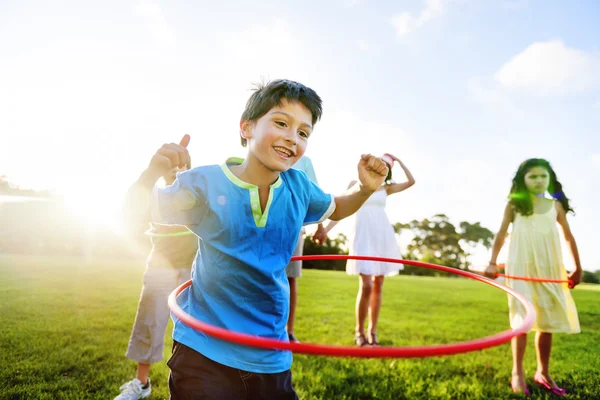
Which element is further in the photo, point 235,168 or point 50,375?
point 50,375

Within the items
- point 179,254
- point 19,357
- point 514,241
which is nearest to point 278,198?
point 179,254

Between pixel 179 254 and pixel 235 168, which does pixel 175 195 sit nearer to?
pixel 235 168

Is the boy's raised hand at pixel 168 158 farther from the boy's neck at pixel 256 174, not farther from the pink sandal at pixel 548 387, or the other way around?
the pink sandal at pixel 548 387

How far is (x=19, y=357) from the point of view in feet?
13.8

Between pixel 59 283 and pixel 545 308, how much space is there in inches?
387

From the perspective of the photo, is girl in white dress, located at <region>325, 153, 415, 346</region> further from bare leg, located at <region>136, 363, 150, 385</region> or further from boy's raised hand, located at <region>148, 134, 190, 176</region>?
boy's raised hand, located at <region>148, 134, 190, 176</region>

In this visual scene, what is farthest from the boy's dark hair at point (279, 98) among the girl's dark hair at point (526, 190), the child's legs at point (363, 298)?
the child's legs at point (363, 298)

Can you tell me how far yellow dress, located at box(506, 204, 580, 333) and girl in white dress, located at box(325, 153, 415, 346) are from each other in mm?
1504

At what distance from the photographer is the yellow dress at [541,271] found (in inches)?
167

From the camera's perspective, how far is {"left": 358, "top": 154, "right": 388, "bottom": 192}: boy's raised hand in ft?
7.74

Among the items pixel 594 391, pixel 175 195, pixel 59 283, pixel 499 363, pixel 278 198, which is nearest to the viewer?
pixel 175 195

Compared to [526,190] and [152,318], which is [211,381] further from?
[526,190]

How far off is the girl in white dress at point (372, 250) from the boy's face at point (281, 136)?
3.10 metres

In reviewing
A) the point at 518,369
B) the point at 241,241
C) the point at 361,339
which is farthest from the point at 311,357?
the point at 241,241
